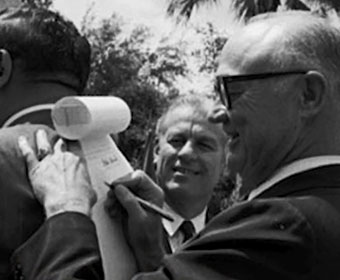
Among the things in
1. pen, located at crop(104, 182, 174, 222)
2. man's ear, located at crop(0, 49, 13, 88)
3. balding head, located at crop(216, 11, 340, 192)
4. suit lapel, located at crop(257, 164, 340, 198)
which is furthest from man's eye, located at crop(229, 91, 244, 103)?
man's ear, located at crop(0, 49, 13, 88)

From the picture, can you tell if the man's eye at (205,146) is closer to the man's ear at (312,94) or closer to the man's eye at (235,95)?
the man's eye at (235,95)

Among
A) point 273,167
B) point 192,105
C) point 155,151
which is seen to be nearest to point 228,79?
point 273,167

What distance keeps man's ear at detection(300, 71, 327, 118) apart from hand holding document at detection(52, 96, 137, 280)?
585 mm

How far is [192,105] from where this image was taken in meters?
4.86

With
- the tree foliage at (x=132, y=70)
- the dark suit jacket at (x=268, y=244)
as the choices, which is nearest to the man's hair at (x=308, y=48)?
the dark suit jacket at (x=268, y=244)

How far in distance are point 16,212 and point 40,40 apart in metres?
0.59

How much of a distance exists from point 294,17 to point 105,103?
2.05ft

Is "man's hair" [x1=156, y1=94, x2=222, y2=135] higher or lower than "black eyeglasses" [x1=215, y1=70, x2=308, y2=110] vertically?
lower

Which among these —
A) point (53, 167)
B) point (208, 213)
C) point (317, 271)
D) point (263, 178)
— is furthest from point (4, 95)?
point (208, 213)

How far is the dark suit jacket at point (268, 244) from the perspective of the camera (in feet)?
8.14

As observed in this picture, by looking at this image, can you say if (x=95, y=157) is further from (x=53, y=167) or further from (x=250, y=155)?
(x=250, y=155)

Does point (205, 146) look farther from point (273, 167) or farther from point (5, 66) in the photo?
point (273, 167)

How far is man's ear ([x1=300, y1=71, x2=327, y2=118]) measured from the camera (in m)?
2.82

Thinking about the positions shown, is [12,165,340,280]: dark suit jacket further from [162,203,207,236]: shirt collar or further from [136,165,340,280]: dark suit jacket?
[162,203,207,236]: shirt collar
